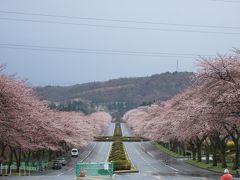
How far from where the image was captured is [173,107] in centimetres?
8088

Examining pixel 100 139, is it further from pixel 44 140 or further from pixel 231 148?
pixel 44 140

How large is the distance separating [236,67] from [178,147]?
Result: 73.3 m

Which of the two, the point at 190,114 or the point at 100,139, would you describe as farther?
the point at 100,139

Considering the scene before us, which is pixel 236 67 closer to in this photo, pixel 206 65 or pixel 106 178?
pixel 206 65

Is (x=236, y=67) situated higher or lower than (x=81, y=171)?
higher

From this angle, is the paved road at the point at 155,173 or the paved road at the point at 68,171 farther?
the paved road at the point at 155,173

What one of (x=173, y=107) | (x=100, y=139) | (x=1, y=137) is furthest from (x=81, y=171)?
(x=100, y=139)

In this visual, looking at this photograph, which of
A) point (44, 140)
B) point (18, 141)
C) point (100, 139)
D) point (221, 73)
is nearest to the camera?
point (221, 73)

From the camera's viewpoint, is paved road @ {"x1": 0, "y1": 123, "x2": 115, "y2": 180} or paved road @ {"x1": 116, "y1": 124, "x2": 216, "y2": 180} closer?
paved road @ {"x1": 0, "y1": 123, "x2": 115, "y2": 180}

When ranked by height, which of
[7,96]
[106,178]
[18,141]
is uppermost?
[7,96]

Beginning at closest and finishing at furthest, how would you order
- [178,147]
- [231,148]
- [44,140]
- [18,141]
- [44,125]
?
1. [18,141]
2. [44,125]
3. [44,140]
4. [231,148]
5. [178,147]

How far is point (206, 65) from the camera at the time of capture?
38.2 metres

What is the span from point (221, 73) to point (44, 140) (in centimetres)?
3290

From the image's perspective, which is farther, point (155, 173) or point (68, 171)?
point (68, 171)
